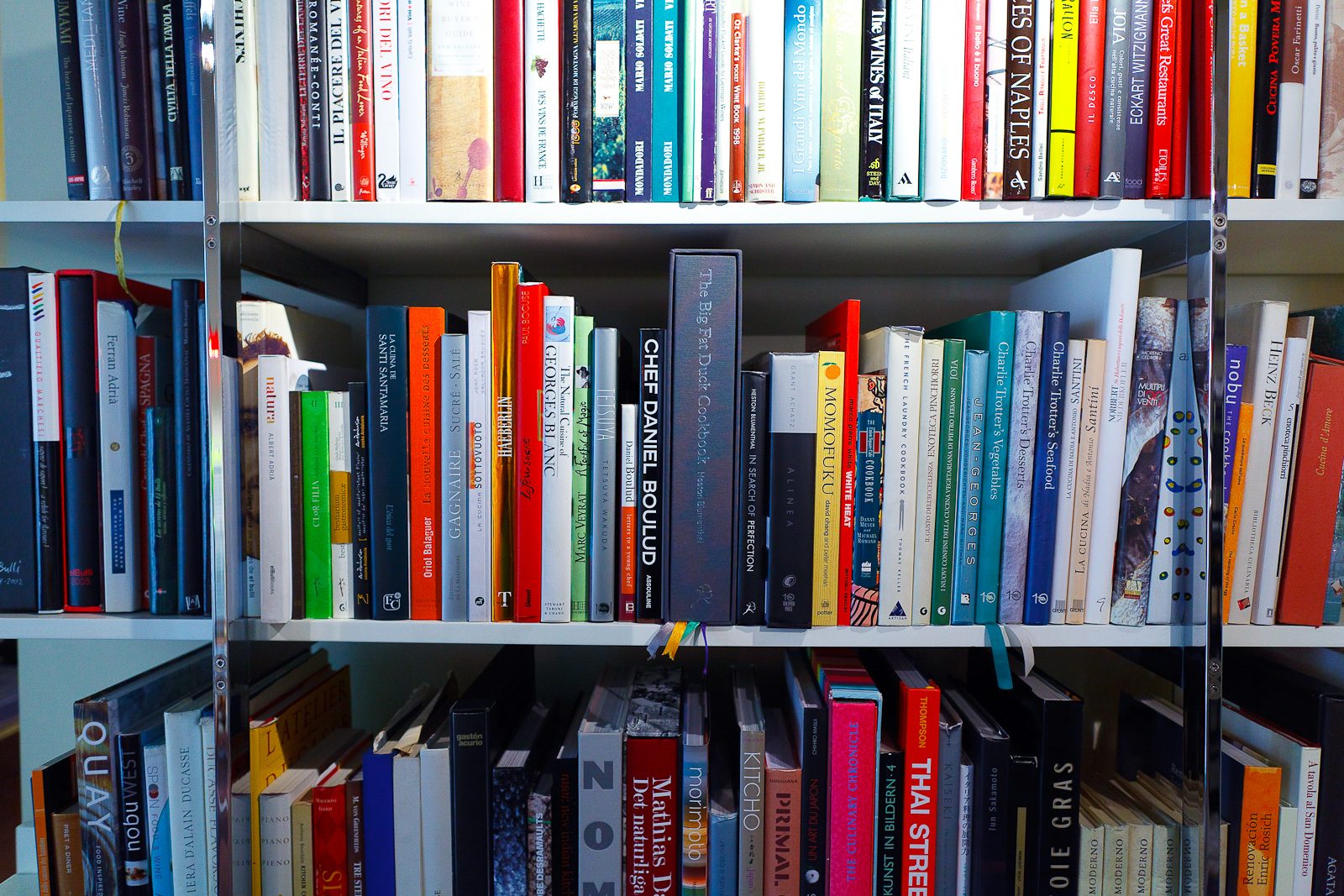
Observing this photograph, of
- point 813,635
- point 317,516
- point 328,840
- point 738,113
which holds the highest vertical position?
point 738,113

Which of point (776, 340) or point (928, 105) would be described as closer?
point (928, 105)

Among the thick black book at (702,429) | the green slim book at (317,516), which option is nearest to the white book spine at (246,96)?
the green slim book at (317,516)

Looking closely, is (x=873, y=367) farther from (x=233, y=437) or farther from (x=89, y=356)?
(x=89, y=356)

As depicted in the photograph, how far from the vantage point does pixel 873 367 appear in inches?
27.7

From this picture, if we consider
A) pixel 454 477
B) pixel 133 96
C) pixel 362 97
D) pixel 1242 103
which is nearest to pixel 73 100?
pixel 133 96

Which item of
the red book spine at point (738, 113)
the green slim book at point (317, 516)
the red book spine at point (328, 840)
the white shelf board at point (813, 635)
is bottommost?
the red book spine at point (328, 840)

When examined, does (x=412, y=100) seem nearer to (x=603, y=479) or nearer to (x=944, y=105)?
(x=603, y=479)

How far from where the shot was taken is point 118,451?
0.71m

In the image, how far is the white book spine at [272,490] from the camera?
70 cm

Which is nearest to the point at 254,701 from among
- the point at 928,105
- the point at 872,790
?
the point at 872,790

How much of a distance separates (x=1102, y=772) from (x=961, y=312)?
705 mm

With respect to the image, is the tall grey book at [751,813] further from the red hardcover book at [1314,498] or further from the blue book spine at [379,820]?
the red hardcover book at [1314,498]

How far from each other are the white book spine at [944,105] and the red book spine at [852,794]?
0.52 m

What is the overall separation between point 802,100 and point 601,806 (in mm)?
741
